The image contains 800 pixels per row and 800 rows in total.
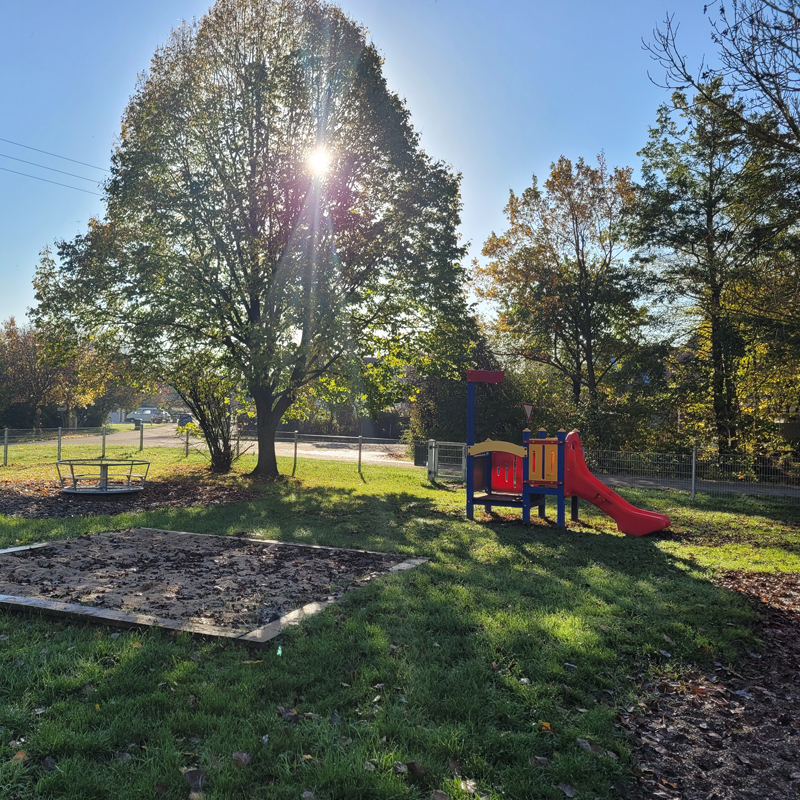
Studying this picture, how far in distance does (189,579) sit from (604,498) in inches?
278

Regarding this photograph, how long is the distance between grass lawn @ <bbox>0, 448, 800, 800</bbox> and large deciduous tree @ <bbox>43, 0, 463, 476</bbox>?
422 inches

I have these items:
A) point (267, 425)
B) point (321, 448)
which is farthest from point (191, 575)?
point (321, 448)

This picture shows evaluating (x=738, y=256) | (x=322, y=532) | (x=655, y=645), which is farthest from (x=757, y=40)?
(x=322, y=532)

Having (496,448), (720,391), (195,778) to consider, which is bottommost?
(195,778)

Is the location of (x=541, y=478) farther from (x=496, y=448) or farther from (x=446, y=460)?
(x=446, y=460)

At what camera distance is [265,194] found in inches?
658

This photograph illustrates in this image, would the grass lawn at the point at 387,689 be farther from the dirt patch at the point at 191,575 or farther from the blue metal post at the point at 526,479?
the blue metal post at the point at 526,479

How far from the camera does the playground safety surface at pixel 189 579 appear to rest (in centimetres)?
508

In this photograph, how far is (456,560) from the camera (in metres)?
7.84

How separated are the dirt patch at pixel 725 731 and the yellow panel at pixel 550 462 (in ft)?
20.0

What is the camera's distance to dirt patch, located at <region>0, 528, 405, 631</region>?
17.9 ft

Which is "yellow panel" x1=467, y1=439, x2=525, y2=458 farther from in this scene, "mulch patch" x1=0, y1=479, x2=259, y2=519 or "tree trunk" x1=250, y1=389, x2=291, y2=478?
"tree trunk" x1=250, y1=389, x2=291, y2=478

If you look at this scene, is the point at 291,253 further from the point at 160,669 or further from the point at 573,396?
the point at 573,396

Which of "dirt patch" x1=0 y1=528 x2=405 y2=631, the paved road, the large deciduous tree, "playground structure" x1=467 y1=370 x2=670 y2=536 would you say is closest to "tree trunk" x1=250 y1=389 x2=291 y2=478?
the large deciduous tree
